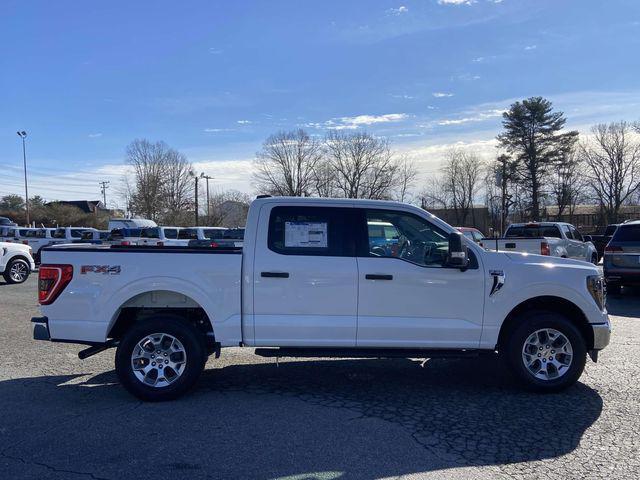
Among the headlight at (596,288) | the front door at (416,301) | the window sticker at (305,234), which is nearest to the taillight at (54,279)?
the window sticker at (305,234)

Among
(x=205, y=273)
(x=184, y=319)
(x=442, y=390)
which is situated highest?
(x=205, y=273)

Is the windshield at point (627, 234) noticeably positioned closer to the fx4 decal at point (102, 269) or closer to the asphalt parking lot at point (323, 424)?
the asphalt parking lot at point (323, 424)

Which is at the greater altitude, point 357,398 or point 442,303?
point 442,303

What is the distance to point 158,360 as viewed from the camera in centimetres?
524

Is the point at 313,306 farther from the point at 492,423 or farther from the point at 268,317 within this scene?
the point at 492,423

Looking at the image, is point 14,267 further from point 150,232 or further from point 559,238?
point 559,238

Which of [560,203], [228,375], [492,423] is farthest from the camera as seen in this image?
[560,203]

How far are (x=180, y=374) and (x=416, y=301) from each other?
8.11ft

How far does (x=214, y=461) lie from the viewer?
386cm

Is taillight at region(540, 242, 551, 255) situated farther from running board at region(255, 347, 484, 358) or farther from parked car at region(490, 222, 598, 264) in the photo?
running board at region(255, 347, 484, 358)

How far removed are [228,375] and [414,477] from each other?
311 cm

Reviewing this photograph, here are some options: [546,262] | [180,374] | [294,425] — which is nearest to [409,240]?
[546,262]

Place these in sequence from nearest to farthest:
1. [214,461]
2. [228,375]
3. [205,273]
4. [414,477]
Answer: [414,477] → [214,461] → [205,273] → [228,375]

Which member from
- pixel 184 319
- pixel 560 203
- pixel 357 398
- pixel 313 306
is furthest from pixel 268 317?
pixel 560 203
